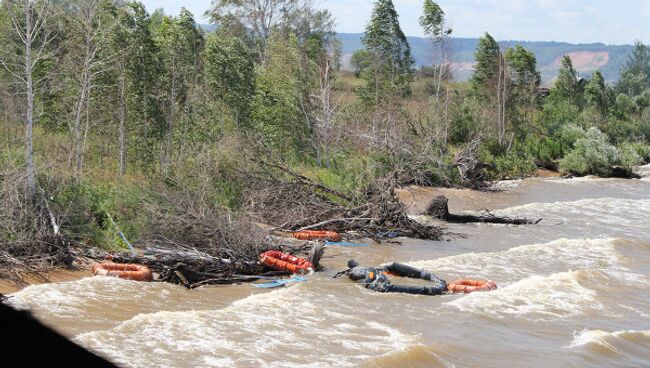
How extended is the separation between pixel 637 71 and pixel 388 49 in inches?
3495

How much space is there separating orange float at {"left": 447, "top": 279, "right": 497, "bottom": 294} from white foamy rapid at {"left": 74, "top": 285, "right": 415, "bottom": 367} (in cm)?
291

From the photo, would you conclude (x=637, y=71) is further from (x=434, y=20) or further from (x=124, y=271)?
(x=124, y=271)

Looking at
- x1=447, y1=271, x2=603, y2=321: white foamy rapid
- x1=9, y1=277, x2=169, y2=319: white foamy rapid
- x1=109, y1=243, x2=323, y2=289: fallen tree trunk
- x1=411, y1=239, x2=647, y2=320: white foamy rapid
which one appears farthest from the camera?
x1=411, y1=239, x2=647, y2=320: white foamy rapid

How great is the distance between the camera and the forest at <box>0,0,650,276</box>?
15.4m

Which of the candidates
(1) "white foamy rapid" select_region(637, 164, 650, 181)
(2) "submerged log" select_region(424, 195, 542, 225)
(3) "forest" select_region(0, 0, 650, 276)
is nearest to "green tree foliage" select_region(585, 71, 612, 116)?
(1) "white foamy rapid" select_region(637, 164, 650, 181)

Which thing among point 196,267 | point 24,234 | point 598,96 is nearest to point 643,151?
point 598,96

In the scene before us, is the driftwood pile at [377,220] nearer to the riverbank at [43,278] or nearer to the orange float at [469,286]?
the orange float at [469,286]

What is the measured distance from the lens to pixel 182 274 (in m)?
13.7

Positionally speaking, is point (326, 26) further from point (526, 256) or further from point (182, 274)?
point (182, 274)

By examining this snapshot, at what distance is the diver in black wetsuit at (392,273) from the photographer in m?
14.3

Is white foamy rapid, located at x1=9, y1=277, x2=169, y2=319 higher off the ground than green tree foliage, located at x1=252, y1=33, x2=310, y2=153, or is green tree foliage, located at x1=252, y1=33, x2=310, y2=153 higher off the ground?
green tree foliage, located at x1=252, y1=33, x2=310, y2=153

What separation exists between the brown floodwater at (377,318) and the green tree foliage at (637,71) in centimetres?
8947

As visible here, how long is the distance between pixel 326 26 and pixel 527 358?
5593 cm

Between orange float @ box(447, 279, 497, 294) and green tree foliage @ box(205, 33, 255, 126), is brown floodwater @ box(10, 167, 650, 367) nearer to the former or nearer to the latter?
orange float @ box(447, 279, 497, 294)
